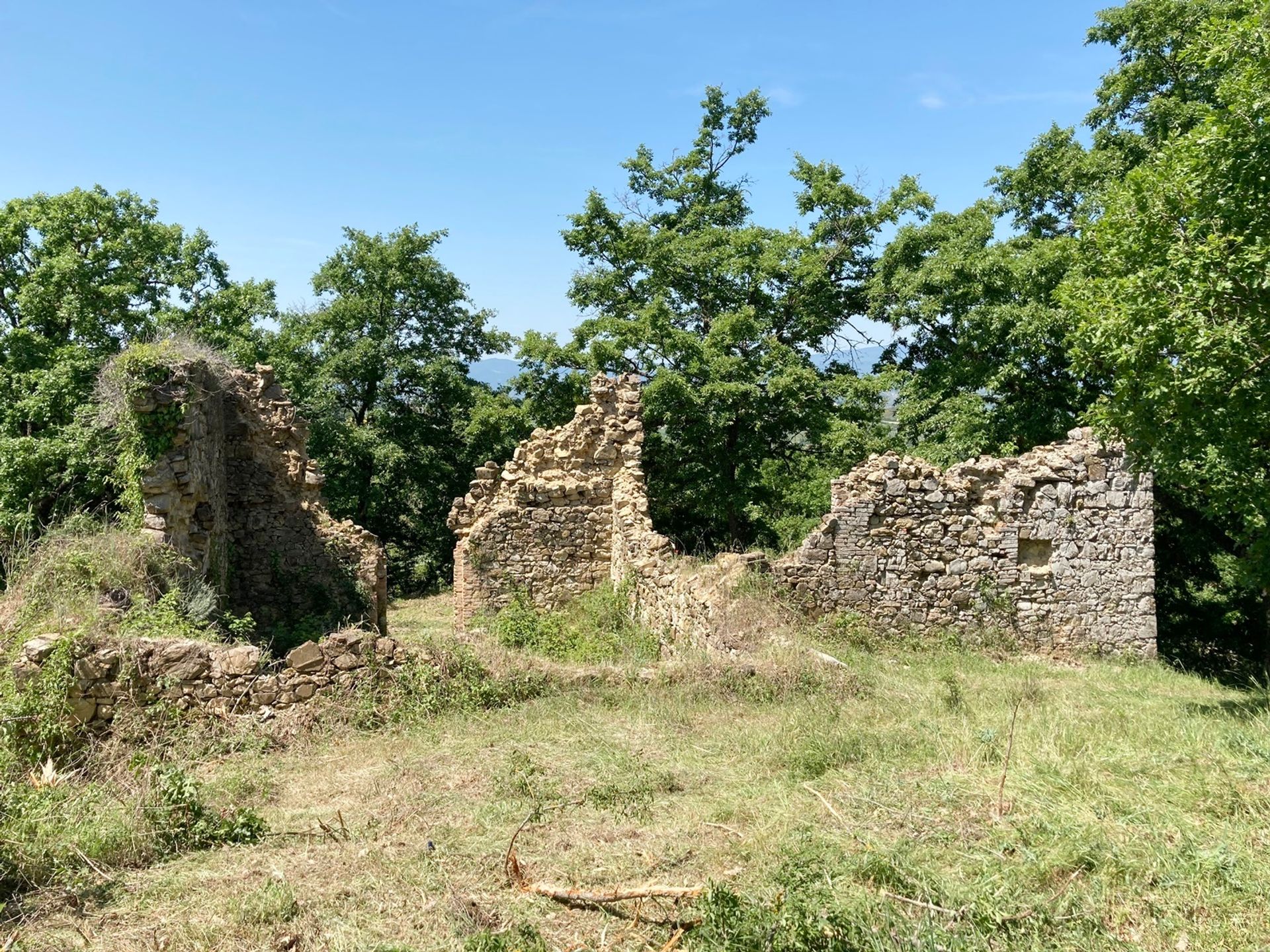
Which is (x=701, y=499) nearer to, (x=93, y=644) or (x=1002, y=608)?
(x=1002, y=608)

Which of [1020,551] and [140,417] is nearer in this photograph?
[140,417]

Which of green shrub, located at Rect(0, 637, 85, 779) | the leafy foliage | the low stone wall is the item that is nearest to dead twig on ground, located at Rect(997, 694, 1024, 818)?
the leafy foliage

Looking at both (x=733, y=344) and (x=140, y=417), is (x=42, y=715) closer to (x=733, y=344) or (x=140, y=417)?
(x=140, y=417)

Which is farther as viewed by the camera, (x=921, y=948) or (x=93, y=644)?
→ (x=93, y=644)

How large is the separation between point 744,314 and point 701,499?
4197mm

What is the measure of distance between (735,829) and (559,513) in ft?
28.2

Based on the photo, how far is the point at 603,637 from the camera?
11812 millimetres

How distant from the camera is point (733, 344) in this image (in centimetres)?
1917

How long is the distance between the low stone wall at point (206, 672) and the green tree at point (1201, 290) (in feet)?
25.7

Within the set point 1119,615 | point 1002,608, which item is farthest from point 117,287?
point 1119,615

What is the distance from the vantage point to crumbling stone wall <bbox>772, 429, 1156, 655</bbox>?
11375mm

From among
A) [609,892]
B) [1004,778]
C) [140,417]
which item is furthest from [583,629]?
[609,892]

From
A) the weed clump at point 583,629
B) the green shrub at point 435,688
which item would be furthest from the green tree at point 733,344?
the green shrub at point 435,688

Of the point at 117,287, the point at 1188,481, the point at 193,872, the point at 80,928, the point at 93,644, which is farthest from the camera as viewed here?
the point at 117,287
